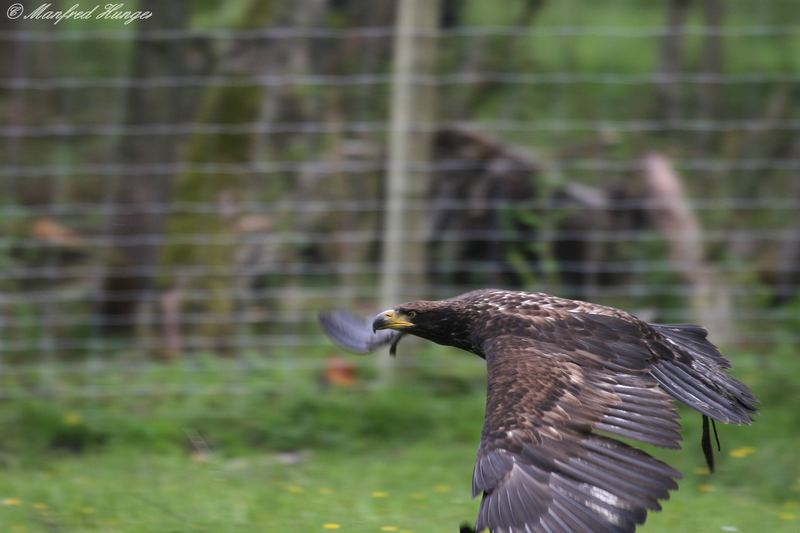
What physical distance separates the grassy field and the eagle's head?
2.53 ft

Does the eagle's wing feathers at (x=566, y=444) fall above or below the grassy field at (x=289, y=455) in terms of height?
above

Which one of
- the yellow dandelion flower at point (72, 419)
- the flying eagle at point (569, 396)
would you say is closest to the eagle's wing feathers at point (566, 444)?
the flying eagle at point (569, 396)

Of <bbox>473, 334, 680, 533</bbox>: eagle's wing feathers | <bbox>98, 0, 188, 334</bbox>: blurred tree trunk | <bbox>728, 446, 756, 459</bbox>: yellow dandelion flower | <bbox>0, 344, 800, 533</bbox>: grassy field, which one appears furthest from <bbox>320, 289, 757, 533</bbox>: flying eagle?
<bbox>98, 0, 188, 334</bbox>: blurred tree trunk

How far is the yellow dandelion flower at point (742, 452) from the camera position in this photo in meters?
6.81

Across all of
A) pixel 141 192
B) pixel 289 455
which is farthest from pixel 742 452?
pixel 141 192

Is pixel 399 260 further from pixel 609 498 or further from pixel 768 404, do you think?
pixel 609 498

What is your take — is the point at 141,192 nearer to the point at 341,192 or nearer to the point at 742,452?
the point at 341,192

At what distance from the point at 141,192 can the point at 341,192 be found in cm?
121

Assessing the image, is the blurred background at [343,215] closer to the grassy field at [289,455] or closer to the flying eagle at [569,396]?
the grassy field at [289,455]

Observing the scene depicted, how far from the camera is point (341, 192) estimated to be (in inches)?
319

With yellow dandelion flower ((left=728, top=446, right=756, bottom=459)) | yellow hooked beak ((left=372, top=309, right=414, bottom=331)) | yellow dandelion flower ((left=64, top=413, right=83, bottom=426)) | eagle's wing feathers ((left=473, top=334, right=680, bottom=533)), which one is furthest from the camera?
yellow dandelion flower ((left=64, top=413, right=83, bottom=426))

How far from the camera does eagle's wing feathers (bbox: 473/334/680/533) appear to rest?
4480 millimetres

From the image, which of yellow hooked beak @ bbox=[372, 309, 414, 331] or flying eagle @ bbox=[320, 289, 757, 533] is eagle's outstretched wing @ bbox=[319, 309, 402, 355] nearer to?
flying eagle @ bbox=[320, 289, 757, 533]

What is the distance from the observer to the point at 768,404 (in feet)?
24.5
